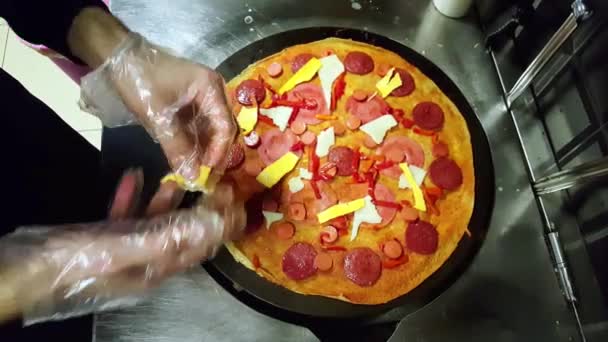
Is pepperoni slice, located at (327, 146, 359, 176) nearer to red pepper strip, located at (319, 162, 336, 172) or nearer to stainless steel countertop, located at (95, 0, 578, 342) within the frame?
red pepper strip, located at (319, 162, 336, 172)

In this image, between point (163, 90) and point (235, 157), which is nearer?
point (163, 90)

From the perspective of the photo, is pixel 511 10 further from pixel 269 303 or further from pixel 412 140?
pixel 269 303

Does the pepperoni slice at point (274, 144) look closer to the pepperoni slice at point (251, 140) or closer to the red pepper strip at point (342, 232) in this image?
the pepperoni slice at point (251, 140)

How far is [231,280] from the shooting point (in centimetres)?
99

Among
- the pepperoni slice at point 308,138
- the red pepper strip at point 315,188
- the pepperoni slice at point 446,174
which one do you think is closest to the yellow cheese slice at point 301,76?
the pepperoni slice at point 308,138

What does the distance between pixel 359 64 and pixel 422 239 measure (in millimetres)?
399

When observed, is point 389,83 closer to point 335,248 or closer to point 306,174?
point 306,174

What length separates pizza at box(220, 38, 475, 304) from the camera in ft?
3.31

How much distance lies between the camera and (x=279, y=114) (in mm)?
1116

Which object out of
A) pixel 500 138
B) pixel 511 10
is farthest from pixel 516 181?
pixel 511 10

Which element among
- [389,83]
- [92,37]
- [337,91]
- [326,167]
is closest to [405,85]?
[389,83]

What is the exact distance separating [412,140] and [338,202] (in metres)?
0.20

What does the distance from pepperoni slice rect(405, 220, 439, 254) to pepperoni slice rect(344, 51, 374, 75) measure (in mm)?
356

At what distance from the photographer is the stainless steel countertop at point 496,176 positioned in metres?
0.99
